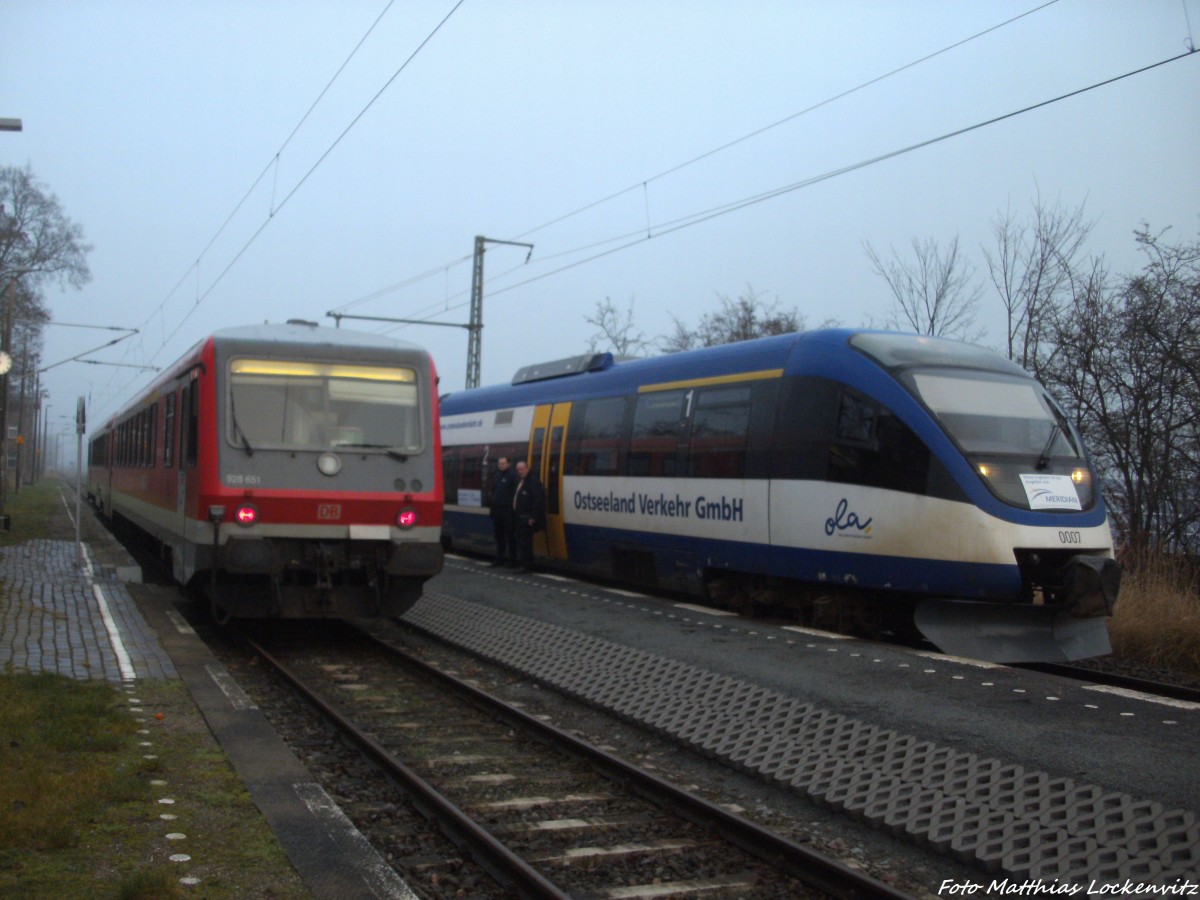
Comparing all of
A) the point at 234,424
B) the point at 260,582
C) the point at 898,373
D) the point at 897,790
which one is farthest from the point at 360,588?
the point at 897,790

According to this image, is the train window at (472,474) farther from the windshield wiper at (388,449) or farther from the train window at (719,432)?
the windshield wiper at (388,449)

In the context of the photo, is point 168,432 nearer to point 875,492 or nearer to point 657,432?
point 657,432

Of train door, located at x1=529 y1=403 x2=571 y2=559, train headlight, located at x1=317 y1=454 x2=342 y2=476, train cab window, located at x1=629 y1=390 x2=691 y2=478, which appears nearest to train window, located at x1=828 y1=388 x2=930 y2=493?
train cab window, located at x1=629 y1=390 x2=691 y2=478

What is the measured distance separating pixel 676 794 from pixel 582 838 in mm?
634

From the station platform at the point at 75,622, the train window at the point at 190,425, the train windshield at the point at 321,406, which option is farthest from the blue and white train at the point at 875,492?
the station platform at the point at 75,622

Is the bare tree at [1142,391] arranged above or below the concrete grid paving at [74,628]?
above

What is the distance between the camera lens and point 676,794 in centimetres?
598

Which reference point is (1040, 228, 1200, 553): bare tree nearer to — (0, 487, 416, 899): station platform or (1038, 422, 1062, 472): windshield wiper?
(1038, 422, 1062, 472): windshield wiper

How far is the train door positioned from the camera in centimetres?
1661

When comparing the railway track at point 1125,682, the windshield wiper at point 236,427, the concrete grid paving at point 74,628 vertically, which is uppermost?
the windshield wiper at point 236,427

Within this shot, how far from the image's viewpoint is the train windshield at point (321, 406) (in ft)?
35.4

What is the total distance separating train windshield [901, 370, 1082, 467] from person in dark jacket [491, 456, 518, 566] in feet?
26.3

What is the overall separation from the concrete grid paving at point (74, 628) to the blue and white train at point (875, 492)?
593 cm

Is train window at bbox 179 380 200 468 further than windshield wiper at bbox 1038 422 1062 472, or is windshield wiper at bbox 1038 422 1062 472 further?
train window at bbox 179 380 200 468
